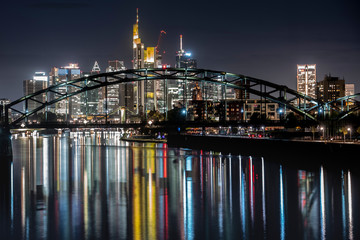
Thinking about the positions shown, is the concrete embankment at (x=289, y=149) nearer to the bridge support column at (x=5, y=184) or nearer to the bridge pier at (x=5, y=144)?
the bridge support column at (x=5, y=184)

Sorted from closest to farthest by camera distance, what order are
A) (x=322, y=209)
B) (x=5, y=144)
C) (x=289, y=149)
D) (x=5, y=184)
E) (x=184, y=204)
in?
(x=322, y=209), (x=184, y=204), (x=5, y=184), (x=289, y=149), (x=5, y=144)

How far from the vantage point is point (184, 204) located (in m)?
34.8

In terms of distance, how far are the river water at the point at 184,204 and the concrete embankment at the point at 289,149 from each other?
3.40 m

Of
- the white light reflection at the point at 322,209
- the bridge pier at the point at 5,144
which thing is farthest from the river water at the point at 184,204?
the bridge pier at the point at 5,144

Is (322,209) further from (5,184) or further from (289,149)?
(289,149)

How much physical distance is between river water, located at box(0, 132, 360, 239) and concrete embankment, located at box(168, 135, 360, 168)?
340cm

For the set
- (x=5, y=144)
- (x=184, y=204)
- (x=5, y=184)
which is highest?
(x=5, y=144)

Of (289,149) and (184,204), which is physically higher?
(289,149)

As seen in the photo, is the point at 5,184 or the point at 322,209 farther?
the point at 5,184

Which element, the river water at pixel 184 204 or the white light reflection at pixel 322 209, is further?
the river water at pixel 184 204

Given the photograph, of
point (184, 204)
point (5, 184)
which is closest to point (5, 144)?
point (5, 184)

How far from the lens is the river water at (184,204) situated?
89.0ft

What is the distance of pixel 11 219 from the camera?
30797mm

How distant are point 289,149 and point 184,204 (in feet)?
125
